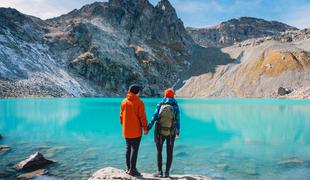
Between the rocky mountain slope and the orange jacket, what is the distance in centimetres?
10875

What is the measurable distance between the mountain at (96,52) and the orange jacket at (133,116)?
88167mm

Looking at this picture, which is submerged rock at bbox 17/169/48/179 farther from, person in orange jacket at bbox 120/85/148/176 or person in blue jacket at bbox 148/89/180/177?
person in blue jacket at bbox 148/89/180/177

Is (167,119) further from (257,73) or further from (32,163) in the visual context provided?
(257,73)

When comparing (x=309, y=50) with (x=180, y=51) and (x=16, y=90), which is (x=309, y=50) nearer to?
(x=180, y=51)

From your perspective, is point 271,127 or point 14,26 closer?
point 271,127

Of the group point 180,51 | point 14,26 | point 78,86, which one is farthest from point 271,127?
point 180,51

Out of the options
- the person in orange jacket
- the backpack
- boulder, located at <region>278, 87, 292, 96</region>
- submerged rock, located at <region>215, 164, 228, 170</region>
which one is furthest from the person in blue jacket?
boulder, located at <region>278, 87, 292, 96</region>

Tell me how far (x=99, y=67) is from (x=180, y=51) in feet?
180

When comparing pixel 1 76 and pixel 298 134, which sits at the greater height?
pixel 1 76

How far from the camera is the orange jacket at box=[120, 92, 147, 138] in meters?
10.8

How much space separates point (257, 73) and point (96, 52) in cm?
6399

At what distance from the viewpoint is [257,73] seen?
131875 mm

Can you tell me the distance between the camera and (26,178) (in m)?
13.8

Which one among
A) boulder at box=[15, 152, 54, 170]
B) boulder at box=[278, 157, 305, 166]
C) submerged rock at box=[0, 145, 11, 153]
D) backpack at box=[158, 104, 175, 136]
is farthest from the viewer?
submerged rock at box=[0, 145, 11, 153]
